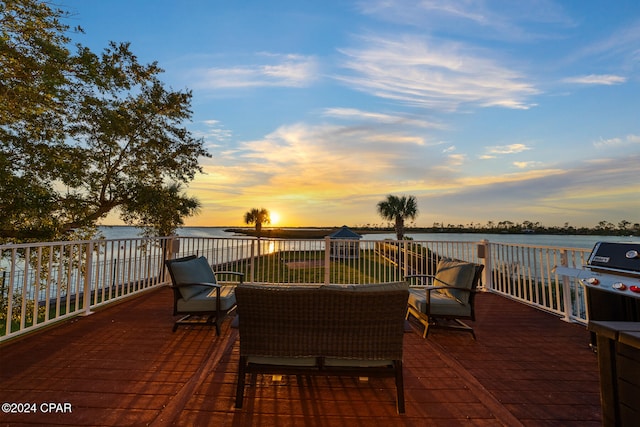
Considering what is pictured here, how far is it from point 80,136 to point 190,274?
305 inches

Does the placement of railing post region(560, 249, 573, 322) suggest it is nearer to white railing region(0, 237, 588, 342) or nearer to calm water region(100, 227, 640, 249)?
white railing region(0, 237, 588, 342)

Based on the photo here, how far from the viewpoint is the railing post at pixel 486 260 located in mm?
5516

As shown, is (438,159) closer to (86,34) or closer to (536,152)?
(536,152)

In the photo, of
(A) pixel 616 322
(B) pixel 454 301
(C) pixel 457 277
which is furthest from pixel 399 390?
(C) pixel 457 277

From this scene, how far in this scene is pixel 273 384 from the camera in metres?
2.17

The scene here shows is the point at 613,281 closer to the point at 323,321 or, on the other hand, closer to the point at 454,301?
the point at 454,301

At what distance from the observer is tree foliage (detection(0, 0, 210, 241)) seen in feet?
20.9

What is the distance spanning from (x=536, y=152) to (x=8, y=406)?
976 cm

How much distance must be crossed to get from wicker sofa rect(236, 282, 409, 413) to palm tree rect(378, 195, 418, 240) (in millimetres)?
16054

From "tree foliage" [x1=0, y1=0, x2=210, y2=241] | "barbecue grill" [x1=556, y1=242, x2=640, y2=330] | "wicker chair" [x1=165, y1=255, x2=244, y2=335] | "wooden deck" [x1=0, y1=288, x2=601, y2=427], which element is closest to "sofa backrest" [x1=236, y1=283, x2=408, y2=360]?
"wooden deck" [x1=0, y1=288, x2=601, y2=427]

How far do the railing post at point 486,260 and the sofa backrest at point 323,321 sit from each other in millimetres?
4457

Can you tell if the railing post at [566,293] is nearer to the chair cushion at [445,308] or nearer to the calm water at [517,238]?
the calm water at [517,238]

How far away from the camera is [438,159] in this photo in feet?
31.0

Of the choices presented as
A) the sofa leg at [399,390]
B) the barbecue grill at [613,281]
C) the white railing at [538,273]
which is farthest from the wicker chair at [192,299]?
the white railing at [538,273]
